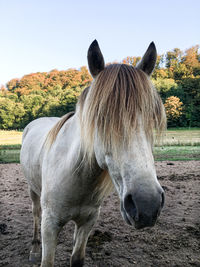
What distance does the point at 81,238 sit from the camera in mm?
1918

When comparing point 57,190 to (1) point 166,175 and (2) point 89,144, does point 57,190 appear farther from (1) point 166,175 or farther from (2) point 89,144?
(1) point 166,175

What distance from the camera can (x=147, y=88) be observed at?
1205 millimetres

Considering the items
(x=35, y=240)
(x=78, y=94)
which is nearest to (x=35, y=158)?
(x=35, y=240)

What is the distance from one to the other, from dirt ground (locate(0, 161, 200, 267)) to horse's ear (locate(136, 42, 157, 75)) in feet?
7.22

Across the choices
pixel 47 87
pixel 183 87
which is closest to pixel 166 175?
pixel 183 87

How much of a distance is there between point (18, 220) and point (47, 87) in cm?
3241

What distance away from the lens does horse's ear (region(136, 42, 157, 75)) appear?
1.34 m

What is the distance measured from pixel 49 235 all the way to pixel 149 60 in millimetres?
1537

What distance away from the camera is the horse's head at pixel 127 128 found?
3.00ft

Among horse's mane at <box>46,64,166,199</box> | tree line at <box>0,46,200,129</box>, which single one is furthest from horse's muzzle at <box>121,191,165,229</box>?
tree line at <box>0,46,200,129</box>

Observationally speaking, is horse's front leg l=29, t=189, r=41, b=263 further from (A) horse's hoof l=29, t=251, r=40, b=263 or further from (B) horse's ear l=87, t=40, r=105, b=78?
(B) horse's ear l=87, t=40, r=105, b=78

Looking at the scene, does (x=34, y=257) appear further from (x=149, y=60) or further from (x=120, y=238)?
(x=149, y=60)

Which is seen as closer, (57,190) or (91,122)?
(91,122)

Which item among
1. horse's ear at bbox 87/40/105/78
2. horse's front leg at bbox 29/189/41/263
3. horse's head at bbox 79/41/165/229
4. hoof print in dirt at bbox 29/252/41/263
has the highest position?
horse's ear at bbox 87/40/105/78
